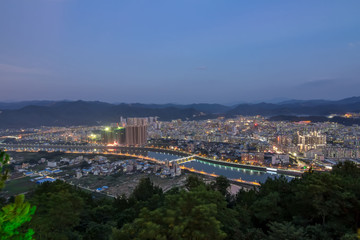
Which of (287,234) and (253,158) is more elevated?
(287,234)

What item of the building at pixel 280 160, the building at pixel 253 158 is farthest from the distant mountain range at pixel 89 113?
the building at pixel 253 158

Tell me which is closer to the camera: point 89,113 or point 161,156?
point 161,156

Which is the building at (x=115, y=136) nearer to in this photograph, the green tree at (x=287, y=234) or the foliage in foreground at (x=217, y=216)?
the foliage in foreground at (x=217, y=216)

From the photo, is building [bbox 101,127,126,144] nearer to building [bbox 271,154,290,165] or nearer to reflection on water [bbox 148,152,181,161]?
reflection on water [bbox 148,152,181,161]

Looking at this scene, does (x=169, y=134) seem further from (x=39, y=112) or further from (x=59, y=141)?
(x=39, y=112)

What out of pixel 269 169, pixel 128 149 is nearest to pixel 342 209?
pixel 269 169

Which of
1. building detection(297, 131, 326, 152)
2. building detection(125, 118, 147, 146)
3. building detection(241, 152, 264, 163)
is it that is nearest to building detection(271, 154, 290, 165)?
building detection(241, 152, 264, 163)

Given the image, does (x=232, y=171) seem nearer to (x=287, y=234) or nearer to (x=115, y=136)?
(x=287, y=234)

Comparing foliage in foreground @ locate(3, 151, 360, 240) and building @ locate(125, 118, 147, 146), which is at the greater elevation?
foliage in foreground @ locate(3, 151, 360, 240)

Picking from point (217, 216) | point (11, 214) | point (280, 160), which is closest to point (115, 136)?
point (280, 160)
